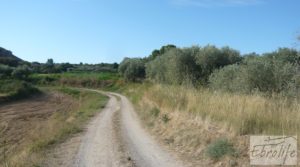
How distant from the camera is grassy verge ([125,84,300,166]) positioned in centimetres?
1276

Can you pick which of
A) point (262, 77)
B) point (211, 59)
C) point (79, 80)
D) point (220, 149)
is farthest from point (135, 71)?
point (220, 149)

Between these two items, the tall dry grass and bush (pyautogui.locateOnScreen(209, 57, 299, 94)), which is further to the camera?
bush (pyautogui.locateOnScreen(209, 57, 299, 94))

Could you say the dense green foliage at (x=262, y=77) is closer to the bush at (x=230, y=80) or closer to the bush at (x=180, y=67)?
the bush at (x=230, y=80)

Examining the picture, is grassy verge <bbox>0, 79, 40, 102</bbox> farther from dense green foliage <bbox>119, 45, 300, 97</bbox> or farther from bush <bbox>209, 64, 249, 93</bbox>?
bush <bbox>209, 64, 249, 93</bbox>

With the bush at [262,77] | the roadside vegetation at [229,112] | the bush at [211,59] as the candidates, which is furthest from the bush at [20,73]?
the bush at [262,77]

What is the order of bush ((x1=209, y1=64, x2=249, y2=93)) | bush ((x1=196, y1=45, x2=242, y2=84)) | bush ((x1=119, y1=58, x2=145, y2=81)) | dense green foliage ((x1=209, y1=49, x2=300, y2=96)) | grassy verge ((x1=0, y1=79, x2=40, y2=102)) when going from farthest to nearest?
bush ((x1=119, y1=58, x2=145, y2=81)) → grassy verge ((x1=0, y1=79, x2=40, y2=102)) → bush ((x1=196, y1=45, x2=242, y2=84)) → bush ((x1=209, y1=64, x2=249, y2=93)) → dense green foliage ((x1=209, y1=49, x2=300, y2=96))

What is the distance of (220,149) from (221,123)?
2961mm

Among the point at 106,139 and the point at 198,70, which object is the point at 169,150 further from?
the point at 198,70

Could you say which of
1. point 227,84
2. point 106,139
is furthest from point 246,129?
point 227,84
